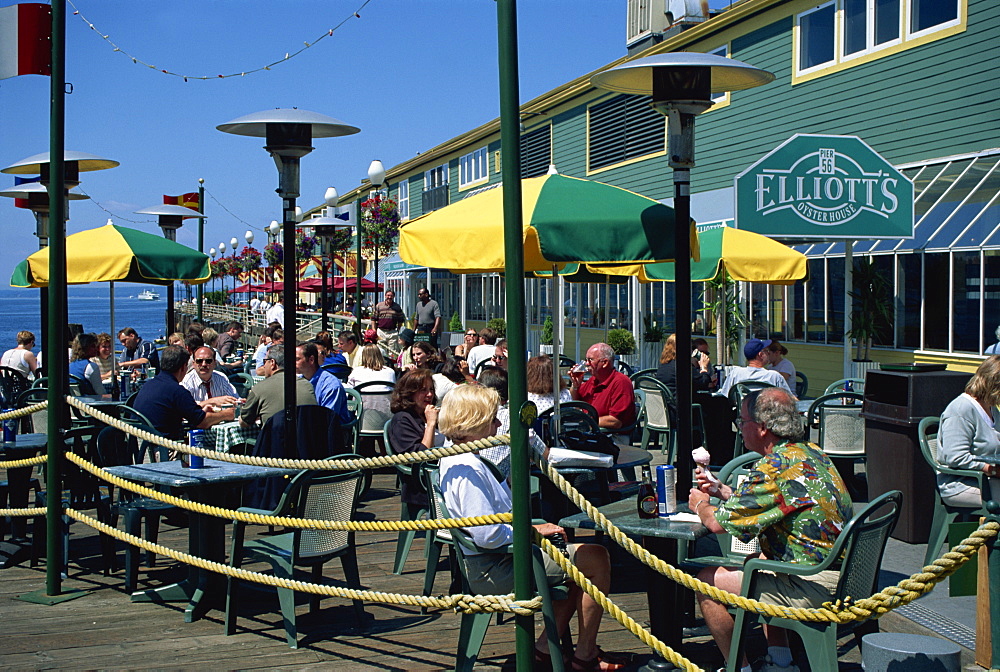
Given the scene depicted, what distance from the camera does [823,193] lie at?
10.9 metres

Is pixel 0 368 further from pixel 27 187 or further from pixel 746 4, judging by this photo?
pixel 746 4

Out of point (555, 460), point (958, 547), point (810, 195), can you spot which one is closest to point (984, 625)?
point (958, 547)

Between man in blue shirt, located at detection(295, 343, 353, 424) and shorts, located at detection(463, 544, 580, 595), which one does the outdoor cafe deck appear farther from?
man in blue shirt, located at detection(295, 343, 353, 424)

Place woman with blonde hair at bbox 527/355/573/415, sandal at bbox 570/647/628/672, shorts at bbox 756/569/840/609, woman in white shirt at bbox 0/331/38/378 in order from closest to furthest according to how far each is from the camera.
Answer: shorts at bbox 756/569/840/609
sandal at bbox 570/647/628/672
woman with blonde hair at bbox 527/355/573/415
woman in white shirt at bbox 0/331/38/378

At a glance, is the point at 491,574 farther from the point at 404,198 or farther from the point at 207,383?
the point at 404,198

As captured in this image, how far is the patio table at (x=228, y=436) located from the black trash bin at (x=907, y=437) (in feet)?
15.3

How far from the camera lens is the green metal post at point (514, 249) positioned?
3.47 meters

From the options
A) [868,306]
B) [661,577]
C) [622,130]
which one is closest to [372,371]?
[661,577]

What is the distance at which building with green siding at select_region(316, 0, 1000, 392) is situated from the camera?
1326cm

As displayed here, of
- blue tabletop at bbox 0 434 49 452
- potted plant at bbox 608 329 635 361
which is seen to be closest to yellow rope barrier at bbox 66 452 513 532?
blue tabletop at bbox 0 434 49 452

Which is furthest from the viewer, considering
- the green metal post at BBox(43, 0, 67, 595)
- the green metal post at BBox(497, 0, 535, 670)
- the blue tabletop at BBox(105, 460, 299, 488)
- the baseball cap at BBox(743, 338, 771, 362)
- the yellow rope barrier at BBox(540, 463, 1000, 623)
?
the baseball cap at BBox(743, 338, 771, 362)

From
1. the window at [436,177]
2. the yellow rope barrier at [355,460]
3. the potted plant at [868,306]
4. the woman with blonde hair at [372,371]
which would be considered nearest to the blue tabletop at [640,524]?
the yellow rope barrier at [355,460]

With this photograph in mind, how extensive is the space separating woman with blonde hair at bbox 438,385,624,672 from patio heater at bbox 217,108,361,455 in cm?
201

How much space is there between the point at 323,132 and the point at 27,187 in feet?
19.0
